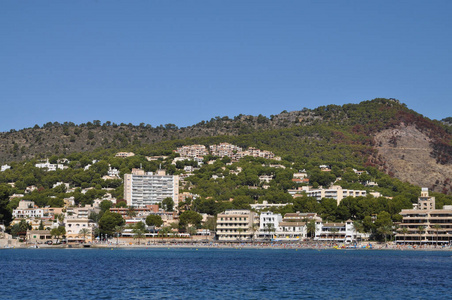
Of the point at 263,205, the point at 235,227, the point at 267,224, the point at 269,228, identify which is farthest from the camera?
the point at 263,205

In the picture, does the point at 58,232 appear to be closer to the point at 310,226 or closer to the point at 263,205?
the point at 310,226

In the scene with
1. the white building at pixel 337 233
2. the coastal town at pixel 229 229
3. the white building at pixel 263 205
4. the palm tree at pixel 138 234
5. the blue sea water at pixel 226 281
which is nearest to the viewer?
the blue sea water at pixel 226 281

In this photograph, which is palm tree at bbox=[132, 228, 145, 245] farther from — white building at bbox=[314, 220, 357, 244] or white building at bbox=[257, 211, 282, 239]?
white building at bbox=[314, 220, 357, 244]

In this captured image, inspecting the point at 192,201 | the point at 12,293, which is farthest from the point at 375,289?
the point at 192,201

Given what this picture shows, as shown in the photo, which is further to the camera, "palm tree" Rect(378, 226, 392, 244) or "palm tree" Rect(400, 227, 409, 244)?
"palm tree" Rect(378, 226, 392, 244)

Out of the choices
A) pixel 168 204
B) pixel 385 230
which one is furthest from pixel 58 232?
pixel 385 230

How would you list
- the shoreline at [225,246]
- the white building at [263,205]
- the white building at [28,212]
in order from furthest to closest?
the white building at [263,205] → the white building at [28,212] → the shoreline at [225,246]

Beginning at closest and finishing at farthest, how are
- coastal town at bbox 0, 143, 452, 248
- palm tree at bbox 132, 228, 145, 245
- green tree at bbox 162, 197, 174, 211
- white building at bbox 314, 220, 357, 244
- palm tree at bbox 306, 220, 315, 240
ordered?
coastal town at bbox 0, 143, 452, 248 → white building at bbox 314, 220, 357, 244 → palm tree at bbox 306, 220, 315, 240 → palm tree at bbox 132, 228, 145, 245 → green tree at bbox 162, 197, 174, 211

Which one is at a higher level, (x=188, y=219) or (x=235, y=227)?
(x=188, y=219)

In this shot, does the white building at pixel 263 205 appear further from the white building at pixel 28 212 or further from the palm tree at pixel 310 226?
the white building at pixel 28 212

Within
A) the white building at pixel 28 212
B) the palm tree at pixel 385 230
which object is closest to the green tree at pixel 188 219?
the white building at pixel 28 212

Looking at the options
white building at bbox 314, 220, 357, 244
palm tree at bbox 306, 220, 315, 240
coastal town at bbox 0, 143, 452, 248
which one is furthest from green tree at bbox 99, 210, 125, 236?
white building at bbox 314, 220, 357, 244

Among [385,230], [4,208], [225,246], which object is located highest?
[4,208]

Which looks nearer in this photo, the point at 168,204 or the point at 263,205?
the point at 263,205
